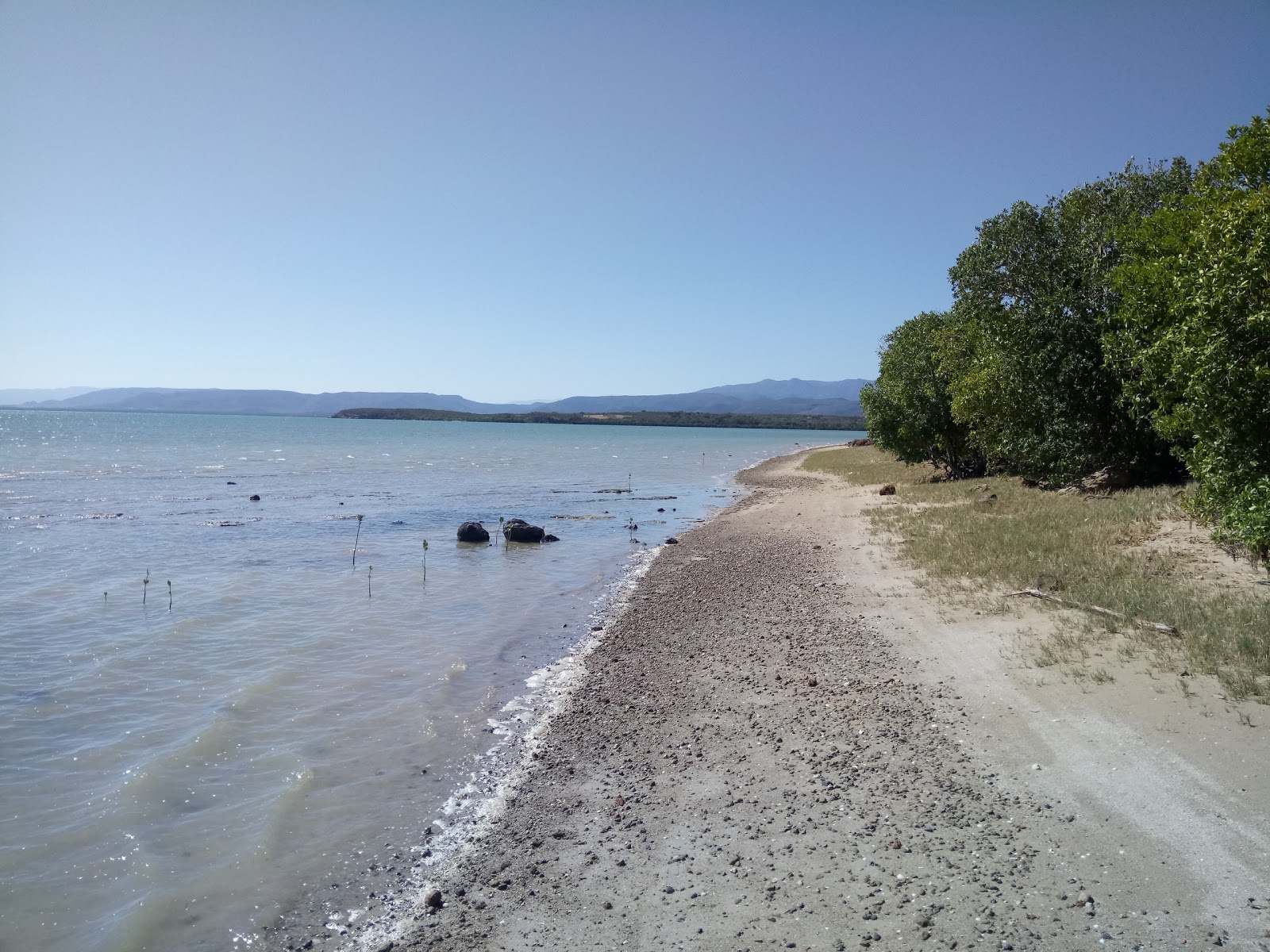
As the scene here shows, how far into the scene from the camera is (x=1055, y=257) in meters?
26.6

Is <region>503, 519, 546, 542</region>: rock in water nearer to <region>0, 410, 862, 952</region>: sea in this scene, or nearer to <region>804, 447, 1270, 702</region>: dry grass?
<region>0, 410, 862, 952</region>: sea

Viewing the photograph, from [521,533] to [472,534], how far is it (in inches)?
75.1

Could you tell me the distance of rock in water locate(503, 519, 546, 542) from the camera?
2731 cm

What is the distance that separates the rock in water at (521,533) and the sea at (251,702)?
0.58 meters

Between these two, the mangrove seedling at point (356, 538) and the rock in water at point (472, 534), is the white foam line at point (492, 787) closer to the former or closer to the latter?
the mangrove seedling at point (356, 538)

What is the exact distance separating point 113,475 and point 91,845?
56722 mm

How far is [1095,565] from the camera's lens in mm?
14781

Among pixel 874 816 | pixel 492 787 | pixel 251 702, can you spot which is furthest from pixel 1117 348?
pixel 251 702

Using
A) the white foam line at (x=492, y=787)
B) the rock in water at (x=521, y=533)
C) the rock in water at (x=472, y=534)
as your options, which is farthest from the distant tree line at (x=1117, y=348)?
the rock in water at (x=472, y=534)

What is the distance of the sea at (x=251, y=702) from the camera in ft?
22.9

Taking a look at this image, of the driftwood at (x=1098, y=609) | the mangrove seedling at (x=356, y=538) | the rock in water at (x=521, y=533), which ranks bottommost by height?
the mangrove seedling at (x=356, y=538)

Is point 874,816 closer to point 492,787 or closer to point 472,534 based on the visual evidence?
point 492,787

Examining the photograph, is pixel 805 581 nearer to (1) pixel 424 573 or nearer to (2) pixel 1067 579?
(2) pixel 1067 579

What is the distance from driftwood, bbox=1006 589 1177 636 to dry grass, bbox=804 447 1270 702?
0.42 ft
